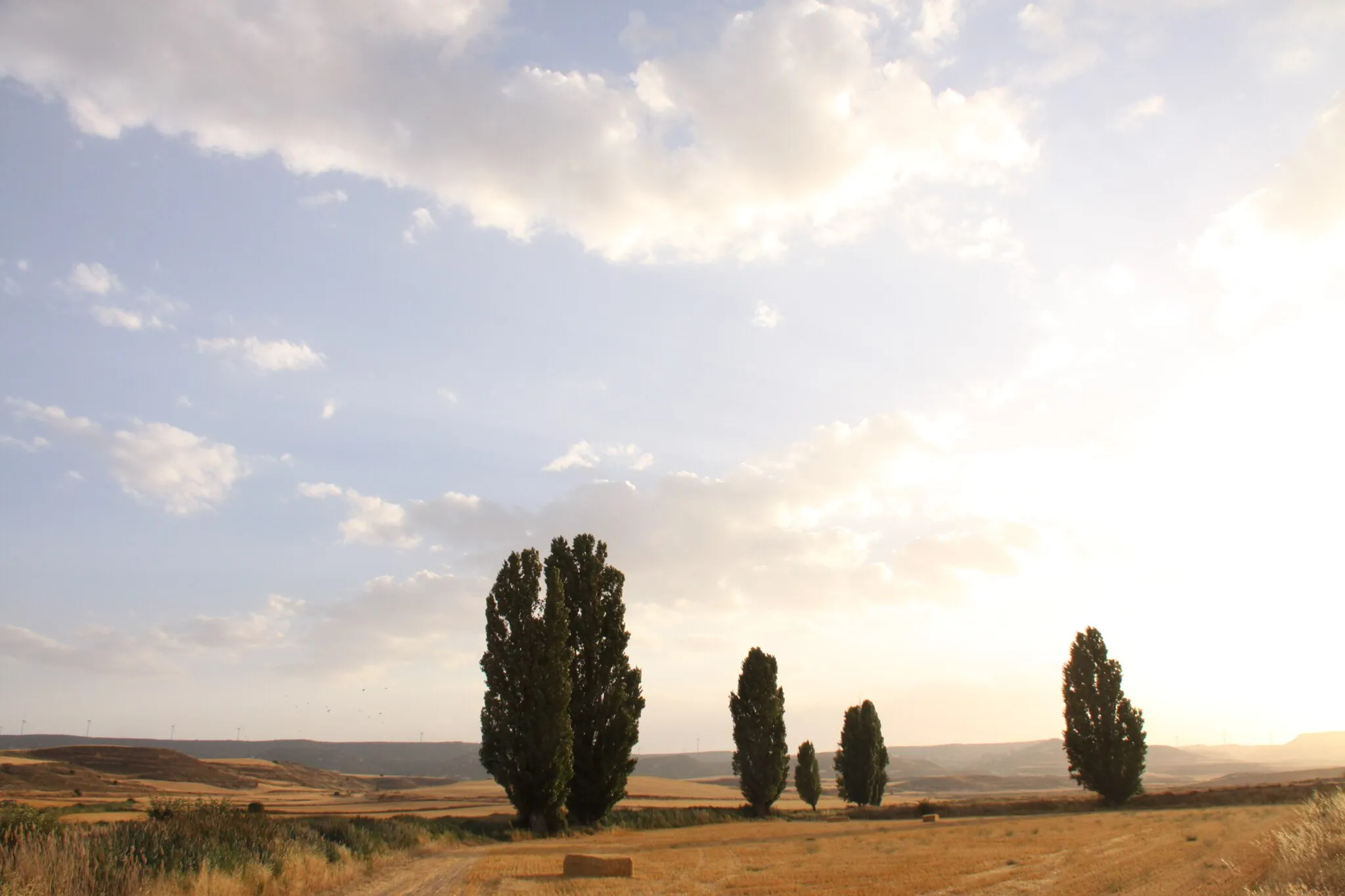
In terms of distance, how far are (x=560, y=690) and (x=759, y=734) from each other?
29.8 meters

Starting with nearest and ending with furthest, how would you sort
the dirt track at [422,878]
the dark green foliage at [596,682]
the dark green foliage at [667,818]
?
the dirt track at [422,878], the dark green foliage at [596,682], the dark green foliage at [667,818]

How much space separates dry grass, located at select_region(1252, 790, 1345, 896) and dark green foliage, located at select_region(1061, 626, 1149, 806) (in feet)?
165

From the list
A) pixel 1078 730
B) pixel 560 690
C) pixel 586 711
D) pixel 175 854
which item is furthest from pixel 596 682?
pixel 1078 730

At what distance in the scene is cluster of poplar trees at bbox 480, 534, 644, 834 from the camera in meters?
43.0

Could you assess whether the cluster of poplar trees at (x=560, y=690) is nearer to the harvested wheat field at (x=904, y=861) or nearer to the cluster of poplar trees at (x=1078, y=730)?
the harvested wheat field at (x=904, y=861)

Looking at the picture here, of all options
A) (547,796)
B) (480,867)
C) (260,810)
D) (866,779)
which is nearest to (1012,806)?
(866,779)

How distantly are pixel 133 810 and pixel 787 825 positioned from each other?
4240 centimetres

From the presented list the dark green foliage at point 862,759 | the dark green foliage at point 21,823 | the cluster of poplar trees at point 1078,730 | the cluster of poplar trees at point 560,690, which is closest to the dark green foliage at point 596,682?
the cluster of poplar trees at point 560,690

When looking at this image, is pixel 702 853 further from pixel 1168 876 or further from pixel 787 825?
pixel 787 825

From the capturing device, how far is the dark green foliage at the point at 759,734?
67.0 metres

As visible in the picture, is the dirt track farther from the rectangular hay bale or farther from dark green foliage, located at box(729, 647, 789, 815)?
dark green foliage, located at box(729, 647, 789, 815)

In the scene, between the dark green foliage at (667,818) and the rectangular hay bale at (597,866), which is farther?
the dark green foliage at (667,818)

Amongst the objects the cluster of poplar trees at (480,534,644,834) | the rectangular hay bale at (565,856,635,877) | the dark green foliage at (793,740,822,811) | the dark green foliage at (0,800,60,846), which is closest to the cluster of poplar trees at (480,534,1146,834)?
the cluster of poplar trees at (480,534,644,834)

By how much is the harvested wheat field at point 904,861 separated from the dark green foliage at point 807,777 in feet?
115
